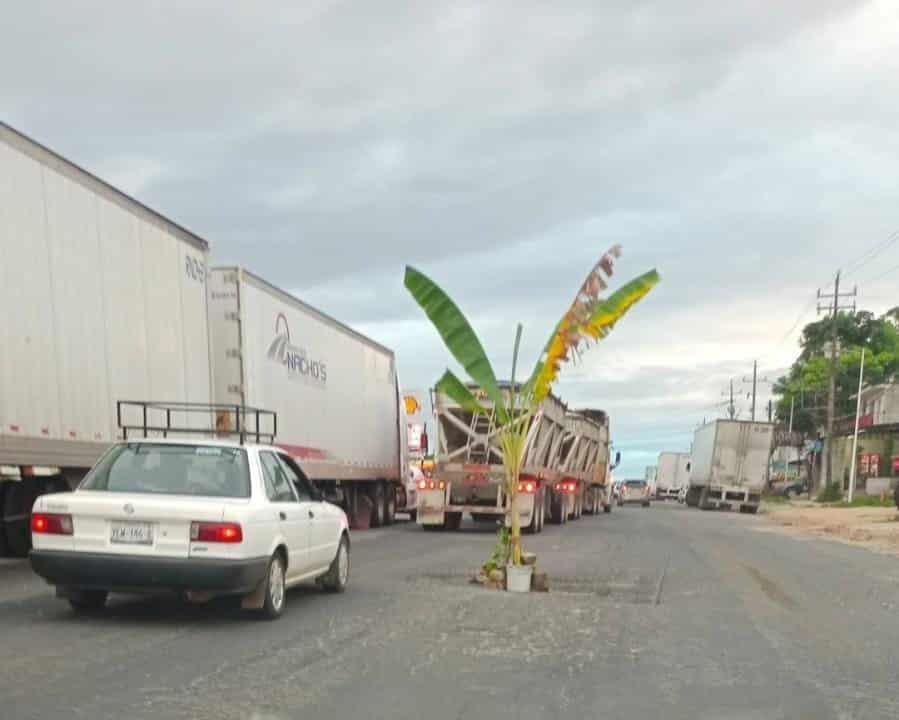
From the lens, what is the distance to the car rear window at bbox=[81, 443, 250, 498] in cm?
912

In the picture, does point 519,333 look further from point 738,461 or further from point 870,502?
point 870,502

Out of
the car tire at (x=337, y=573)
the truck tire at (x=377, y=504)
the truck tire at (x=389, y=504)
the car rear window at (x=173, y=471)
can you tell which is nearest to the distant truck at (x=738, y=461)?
the truck tire at (x=389, y=504)

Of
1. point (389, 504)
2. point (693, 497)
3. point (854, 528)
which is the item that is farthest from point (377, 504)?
point (693, 497)

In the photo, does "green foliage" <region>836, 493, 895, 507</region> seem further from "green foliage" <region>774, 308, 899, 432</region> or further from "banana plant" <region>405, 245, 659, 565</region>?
"banana plant" <region>405, 245, 659, 565</region>

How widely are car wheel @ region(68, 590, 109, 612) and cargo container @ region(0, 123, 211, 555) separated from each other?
264cm

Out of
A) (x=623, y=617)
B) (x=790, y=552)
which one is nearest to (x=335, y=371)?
(x=790, y=552)

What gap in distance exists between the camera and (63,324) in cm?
A: 1273

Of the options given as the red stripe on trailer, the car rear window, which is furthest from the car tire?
the red stripe on trailer

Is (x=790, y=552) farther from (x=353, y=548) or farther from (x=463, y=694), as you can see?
(x=463, y=694)

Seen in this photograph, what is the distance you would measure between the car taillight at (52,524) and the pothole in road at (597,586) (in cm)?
501

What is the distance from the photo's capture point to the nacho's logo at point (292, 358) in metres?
19.7

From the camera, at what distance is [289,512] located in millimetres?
9742

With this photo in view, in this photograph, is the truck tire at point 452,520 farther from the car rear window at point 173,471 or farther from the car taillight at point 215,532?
the car taillight at point 215,532

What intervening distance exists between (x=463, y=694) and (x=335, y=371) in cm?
1757
